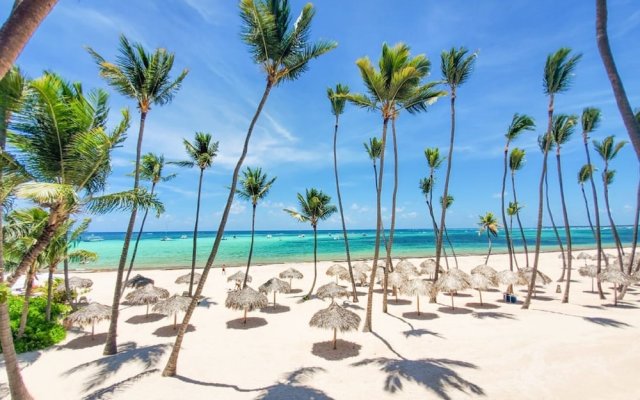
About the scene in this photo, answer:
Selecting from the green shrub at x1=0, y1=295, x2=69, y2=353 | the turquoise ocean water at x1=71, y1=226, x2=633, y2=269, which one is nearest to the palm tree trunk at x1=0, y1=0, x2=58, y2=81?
the green shrub at x1=0, y1=295, x2=69, y2=353

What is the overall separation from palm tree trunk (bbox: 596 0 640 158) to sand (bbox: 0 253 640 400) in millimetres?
7284

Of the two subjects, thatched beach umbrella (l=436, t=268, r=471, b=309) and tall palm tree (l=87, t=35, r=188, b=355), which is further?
thatched beach umbrella (l=436, t=268, r=471, b=309)

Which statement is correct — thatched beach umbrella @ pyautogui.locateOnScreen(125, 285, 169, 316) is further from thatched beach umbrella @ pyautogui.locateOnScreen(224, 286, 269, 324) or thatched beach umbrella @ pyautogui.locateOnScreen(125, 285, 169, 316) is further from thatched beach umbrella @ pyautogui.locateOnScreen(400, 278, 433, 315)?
thatched beach umbrella @ pyautogui.locateOnScreen(400, 278, 433, 315)

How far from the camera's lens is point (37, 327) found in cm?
1279

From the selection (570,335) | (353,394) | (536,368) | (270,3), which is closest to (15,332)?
(353,394)

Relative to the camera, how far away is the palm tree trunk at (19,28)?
10.8 ft

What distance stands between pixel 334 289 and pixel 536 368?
408 inches

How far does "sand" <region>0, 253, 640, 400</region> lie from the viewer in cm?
833

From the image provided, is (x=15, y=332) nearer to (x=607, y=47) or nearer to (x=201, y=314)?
(x=201, y=314)

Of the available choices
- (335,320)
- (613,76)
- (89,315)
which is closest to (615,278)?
(335,320)

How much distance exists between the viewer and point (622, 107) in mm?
4223

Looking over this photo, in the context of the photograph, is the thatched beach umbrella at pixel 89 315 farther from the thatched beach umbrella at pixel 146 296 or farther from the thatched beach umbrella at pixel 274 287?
the thatched beach umbrella at pixel 274 287

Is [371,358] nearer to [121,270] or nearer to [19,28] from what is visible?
[121,270]

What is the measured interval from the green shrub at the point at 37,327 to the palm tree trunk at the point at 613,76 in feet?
61.5
